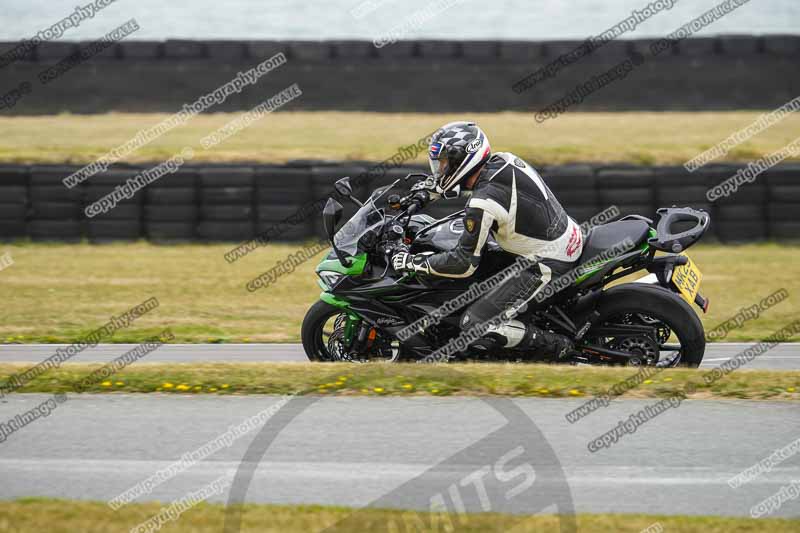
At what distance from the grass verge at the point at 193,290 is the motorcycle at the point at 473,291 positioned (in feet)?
7.10

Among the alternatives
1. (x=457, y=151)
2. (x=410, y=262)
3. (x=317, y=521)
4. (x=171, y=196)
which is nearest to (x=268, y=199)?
(x=171, y=196)

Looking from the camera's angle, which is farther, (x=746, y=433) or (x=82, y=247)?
(x=82, y=247)

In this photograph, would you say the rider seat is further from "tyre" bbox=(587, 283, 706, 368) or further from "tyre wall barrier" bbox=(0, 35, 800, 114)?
"tyre wall barrier" bbox=(0, 35, 800, 114)

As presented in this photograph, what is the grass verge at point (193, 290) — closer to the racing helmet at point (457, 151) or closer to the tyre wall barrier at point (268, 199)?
the tyre wall barrier at point (268, 199)

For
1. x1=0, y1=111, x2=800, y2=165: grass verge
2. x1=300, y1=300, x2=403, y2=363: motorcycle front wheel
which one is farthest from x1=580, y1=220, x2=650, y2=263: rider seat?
x1=0, y1=111, x2=800, y2=165: grass verge

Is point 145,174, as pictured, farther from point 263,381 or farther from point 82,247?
point 263,381

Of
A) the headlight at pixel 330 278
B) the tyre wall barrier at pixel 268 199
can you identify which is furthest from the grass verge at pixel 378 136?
the headlight at pixel 330 278

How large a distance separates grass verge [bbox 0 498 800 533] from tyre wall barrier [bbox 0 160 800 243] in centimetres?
950

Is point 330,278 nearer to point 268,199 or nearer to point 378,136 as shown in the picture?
point 268,199

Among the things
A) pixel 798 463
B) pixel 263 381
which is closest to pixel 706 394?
pixel 798 463

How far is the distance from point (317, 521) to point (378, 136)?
14.0 metres

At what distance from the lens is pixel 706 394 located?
253 inches

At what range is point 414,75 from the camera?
67.6 feet

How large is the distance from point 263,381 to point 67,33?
16492 millimetres
